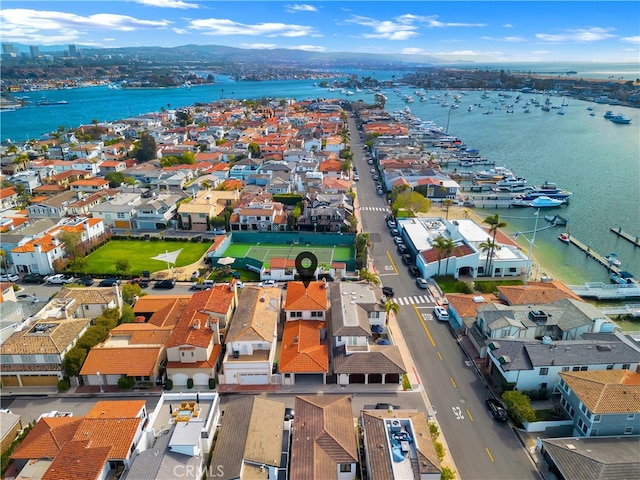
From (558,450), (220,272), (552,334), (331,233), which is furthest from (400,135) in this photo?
(558,450)

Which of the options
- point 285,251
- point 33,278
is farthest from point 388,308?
point 33,278

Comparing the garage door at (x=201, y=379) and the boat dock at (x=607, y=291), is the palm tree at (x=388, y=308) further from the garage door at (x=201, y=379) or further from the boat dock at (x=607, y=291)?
the boat dock at (x=607, y=291)

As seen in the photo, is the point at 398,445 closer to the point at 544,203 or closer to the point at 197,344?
the point at 197,344

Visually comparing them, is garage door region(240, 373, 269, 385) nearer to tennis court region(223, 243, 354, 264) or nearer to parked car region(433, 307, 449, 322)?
parked car region(433, 307, 449, 322)

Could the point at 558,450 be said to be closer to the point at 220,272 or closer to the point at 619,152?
the point at 220,272

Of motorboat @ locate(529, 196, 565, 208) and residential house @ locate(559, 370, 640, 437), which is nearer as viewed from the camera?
residential house @ locate(559, 370, 640, 437)

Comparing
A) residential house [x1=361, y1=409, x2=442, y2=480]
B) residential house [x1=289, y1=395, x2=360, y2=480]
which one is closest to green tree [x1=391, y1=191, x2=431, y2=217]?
residential house [x1=289, y1=395, x2=360, y2=480]
